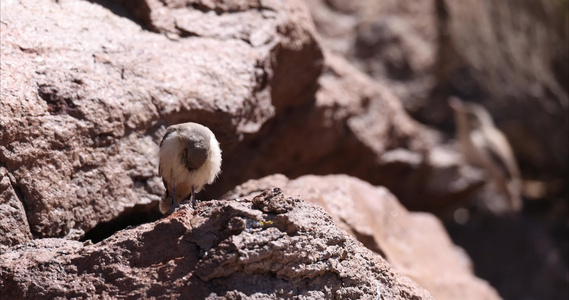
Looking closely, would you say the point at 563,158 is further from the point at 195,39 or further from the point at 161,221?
the point at 161,221

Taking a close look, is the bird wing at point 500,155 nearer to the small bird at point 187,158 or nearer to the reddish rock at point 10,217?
the small bird at point 187,158

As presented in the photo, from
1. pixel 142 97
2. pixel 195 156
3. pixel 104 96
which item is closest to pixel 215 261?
pixel 195 156

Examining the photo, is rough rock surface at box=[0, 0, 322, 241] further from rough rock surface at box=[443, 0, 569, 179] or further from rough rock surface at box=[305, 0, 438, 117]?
rough rock surface at box=[443, 0, 569, 179]

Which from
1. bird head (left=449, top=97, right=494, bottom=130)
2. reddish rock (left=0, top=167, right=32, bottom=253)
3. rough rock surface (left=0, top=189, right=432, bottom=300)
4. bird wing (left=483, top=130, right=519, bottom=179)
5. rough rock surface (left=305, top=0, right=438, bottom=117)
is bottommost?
bird wing (left=483, top=130, right=519, bottom=179)

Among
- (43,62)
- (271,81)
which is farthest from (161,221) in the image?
(271,81)

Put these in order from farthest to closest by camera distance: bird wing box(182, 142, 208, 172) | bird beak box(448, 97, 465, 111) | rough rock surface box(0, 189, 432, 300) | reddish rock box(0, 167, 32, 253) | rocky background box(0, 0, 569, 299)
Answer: bird beak box(448, 97, 465, 111) < bird wing box(182, 142, 208, 172) < reddish rock box(0, 167, 32, 253) < rocky background box(0, 0, 569, 299) < rough rock surface box(0, 189, 432, 300)

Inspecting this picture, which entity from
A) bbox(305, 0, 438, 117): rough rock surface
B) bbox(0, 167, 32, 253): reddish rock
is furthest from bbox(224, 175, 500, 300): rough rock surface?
bbox(305, 0, 438, 117): rough rock surface

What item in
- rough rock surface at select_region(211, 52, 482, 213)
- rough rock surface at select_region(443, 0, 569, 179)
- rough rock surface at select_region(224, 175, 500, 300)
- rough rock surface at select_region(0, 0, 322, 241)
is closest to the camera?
rough rock surface at select_region(0, 0, 322, 241)

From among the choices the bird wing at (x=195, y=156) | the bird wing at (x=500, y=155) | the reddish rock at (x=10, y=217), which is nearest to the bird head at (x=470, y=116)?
the bird wing at (x=500, y=155)
